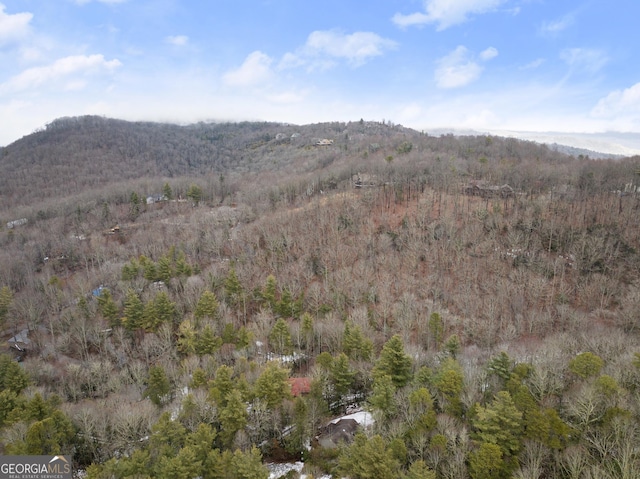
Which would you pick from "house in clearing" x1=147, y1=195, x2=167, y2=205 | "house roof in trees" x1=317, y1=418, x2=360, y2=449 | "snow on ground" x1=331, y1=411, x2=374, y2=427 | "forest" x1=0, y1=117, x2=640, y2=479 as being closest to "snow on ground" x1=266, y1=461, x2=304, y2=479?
"forest" x1=0, y1=117, x2=640, y2=479

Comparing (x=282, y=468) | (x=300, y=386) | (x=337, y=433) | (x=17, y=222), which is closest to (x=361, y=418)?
(x=337, y=433)

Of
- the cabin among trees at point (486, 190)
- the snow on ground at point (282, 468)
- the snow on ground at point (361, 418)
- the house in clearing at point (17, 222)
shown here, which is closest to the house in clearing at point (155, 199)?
the house in clearing at point (17, 222)

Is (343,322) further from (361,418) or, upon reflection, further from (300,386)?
(361,418)

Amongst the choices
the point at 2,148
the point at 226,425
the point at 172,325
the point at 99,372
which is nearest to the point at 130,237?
the point at 172,325

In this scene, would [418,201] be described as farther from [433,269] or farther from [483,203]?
[433,269]

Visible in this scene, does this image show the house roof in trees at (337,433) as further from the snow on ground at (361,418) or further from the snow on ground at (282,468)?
the snow on ground at (282,468)

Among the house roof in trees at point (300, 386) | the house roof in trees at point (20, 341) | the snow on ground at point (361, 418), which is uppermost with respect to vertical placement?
the house roof in trees at point (300, 386)
